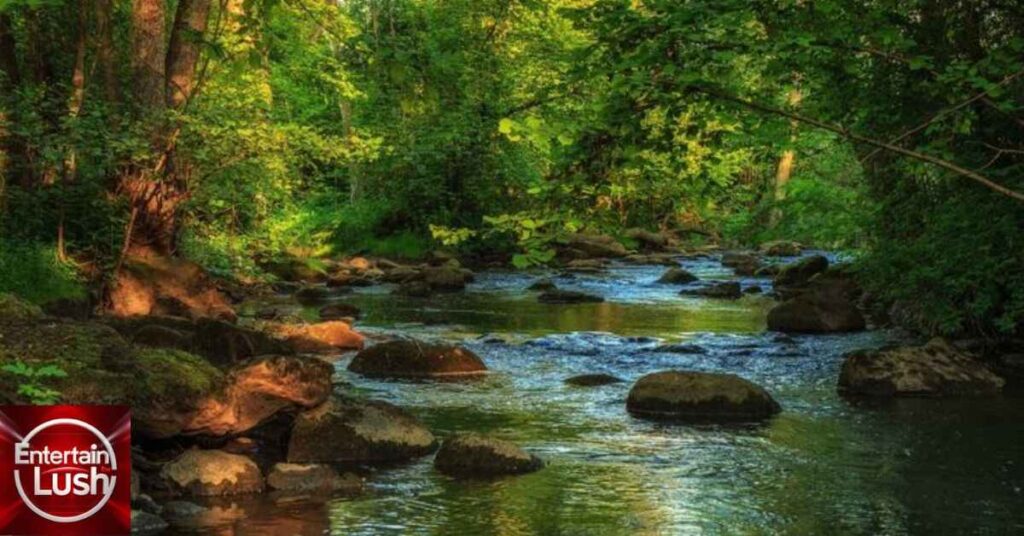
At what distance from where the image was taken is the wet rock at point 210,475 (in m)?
8.57

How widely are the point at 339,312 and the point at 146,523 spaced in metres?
12.9

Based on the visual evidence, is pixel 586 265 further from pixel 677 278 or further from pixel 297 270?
pixel 297 270

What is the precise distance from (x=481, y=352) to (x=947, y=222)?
658cm

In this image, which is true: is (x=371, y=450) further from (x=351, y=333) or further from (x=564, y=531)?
(x=351, y=333)

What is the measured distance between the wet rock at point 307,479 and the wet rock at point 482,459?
828 millimetres

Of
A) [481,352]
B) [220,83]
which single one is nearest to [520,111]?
[481,352]

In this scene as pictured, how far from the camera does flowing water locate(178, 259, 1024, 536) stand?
26.5 ft

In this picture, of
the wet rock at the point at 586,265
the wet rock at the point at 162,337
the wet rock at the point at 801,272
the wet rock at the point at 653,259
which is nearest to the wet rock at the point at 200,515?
the wet rock at the point at 162,337

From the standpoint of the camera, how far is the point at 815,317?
61.2 ft

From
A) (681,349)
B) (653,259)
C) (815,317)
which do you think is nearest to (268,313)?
→ (681,349)

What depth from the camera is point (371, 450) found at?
9914mm

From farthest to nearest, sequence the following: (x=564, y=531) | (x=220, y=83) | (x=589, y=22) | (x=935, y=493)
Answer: (x=220, y=83), (x=935, y=493), (x=564, y=531), (x=589, y=22)

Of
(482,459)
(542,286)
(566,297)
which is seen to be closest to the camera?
(482,459)

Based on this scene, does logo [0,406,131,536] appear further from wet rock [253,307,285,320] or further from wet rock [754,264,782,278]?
wet rock [754,264,782,278]
